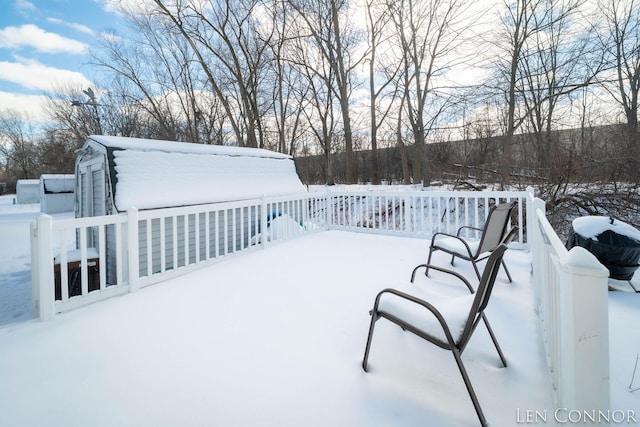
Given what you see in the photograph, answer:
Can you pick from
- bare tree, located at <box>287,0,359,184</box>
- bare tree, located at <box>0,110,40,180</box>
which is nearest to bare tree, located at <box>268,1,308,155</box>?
bare tree, located at <box>287,0,359,184</box>

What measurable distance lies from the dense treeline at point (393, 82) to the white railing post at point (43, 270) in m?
9.49

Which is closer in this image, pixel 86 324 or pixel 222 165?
pixel 86 324

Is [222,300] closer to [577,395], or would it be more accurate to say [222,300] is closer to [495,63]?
[577,395]

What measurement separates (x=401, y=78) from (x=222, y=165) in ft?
33.4

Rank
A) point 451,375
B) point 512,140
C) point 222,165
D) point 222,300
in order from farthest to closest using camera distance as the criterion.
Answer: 1. point 512,140
2. point 222,165
3. point 222,300
4. point 451,375

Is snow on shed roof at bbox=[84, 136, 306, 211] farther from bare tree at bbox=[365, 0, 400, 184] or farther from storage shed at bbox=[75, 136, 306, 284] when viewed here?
bare tree at bbox=[365, 0, 400, 184]

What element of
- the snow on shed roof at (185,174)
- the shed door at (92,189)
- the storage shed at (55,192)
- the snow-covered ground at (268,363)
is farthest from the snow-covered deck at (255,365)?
the storage shed at (55,192)

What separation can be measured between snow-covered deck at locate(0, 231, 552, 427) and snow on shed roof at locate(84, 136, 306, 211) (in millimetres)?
2594

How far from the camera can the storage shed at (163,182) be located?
5.21 metres

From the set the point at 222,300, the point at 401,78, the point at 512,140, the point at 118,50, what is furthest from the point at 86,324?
the point at 118,50

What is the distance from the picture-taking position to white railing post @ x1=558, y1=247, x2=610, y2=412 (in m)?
0.95

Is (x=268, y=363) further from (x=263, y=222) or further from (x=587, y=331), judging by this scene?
(x=263, y=222)

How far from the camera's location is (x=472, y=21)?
1137cm

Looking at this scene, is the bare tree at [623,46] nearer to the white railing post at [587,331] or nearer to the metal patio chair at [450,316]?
the metal patio chair at [450,316]
